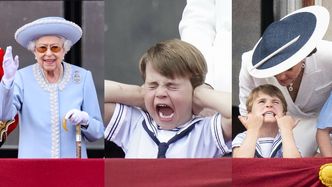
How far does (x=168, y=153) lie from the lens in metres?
4.39

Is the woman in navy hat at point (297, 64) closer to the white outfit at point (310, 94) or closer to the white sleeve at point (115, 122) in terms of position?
the white outfit at point (310, 94)

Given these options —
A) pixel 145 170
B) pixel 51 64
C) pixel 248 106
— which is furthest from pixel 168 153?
pixel 51 64

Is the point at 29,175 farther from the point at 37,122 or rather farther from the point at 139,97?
the point at 139,97

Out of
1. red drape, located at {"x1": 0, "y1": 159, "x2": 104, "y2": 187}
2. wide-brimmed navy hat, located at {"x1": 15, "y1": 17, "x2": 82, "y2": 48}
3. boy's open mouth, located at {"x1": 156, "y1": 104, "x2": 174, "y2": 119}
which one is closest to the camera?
red drape, located at {"x1": 0, "y1": 159, "x2": 104, "y2": 187}

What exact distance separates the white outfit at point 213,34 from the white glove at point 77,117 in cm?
62

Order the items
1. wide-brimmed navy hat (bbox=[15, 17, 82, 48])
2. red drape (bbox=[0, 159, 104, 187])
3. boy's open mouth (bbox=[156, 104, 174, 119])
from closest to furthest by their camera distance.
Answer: red drape (bbox=[0, 159, 104, 187])
boy's open mouth (bbox=[156, 104, 174, 119])
wide-brimmed navy hat (bbox=[15, 17, 82, 48])

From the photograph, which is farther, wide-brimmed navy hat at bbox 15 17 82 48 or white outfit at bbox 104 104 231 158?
wide-brimmed navy hat at bbox 15 17 82 48

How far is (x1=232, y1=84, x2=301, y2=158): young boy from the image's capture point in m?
4.47

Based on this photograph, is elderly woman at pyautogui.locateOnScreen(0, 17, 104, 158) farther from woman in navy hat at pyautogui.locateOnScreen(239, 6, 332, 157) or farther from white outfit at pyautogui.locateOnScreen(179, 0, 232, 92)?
woman in navy hat at pyautogui.locateOnScreen(239, 6, 332, 157)

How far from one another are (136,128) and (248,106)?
1.84 ft

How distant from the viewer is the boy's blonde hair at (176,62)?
4.39m

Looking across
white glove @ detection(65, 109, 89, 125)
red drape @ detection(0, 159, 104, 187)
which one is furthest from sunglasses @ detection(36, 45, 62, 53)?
red drape @ detection(0, 159, 104, 187)

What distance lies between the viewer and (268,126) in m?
4.52

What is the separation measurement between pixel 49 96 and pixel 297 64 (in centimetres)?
124
